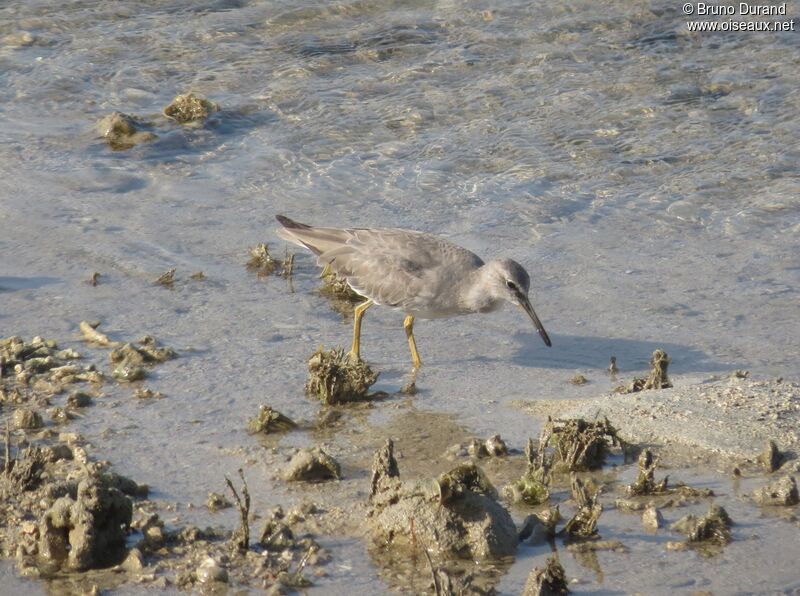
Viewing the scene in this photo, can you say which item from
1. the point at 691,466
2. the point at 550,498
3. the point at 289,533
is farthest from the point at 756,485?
the point at 289,533

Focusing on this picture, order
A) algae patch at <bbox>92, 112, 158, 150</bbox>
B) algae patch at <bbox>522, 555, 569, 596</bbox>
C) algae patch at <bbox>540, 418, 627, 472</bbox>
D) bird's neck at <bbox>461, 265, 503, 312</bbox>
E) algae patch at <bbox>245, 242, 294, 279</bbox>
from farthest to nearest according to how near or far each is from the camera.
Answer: algae patch at <bbox>92, 112, 158, 150</bbox> → algae patch at <bbox>245, 242, 294, 279</bbox> → bird's neck at <bbox>461, 265, 503, 312</bbox> → algae patch at <bbox>540, 418, 627, 472</bbox> → algae patch at <bbox>522, 555, 569, 596</bbox>

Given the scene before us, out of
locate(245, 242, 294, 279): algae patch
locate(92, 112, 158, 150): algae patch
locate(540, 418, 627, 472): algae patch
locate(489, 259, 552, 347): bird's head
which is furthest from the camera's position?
locate(92, 112, 158, 150): algae patch

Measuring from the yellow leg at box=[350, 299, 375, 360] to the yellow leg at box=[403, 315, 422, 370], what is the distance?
285mm

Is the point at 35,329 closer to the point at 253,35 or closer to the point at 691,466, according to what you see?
the point at 691,466

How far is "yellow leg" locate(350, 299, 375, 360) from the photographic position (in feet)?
23.4

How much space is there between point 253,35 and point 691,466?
349 inches

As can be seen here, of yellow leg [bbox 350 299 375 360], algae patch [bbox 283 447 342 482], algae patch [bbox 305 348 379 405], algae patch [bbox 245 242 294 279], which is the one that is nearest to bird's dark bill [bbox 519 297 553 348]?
yellow leg [bbox 350 299 375 360]

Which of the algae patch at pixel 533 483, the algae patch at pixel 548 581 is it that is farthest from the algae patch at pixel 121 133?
the algae patch at pixel 548 581

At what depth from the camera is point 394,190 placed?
31.9 feet

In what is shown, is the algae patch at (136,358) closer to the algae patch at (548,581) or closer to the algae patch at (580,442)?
the algae patch at (580,442)

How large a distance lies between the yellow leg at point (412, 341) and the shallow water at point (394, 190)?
97mm

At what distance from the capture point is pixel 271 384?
6.63 m

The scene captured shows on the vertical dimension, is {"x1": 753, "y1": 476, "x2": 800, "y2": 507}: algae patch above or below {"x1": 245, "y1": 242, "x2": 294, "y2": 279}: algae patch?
below

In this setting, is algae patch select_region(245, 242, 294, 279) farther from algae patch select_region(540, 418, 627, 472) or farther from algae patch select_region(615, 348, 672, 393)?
algae patch select_region(540, 418, 627, 472)
